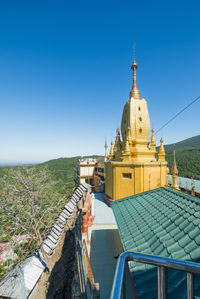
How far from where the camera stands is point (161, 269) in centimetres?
102

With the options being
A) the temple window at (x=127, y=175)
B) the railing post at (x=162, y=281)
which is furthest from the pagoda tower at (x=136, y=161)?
the railing post at (x=162, y=281)

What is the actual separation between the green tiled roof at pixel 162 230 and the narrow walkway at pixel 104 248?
295cm

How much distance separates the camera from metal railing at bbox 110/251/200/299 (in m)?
0.90

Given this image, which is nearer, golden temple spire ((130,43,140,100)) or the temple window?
the temple window

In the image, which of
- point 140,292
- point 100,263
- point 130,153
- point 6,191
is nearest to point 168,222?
point 140,292

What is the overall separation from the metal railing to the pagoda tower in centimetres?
1056

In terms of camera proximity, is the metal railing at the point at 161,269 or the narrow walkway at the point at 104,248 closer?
the metal railing at the point at 161,269

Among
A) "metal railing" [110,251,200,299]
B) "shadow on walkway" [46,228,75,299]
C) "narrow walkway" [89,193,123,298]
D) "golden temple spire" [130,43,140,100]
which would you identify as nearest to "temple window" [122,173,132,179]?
"narrow walkway" [89,193,123,298]

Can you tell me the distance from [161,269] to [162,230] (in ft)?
12.0

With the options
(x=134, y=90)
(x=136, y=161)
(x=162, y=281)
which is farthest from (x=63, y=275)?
(x=134, y=90)

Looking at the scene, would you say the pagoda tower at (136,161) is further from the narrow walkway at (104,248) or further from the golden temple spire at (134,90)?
the narrow walkway at (104,248)

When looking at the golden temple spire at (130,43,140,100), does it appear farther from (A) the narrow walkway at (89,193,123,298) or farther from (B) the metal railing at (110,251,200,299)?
(B) the metal railing at (110,251,200,299)

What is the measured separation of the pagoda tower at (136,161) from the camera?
448 inches

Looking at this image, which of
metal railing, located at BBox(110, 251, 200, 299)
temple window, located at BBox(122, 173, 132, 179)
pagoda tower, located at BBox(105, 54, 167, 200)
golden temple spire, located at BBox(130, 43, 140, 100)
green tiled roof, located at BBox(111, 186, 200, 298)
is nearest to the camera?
metal railing, located at BBox(110, 251, 200, 299)
